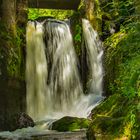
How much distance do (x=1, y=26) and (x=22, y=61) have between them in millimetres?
1601

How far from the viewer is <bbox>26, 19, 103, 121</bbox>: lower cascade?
1403 cm

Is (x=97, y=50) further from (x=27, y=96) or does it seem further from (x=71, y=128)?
(x=71, y=128)

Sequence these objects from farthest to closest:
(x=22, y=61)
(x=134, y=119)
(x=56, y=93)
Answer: (x=56, y=93)
(x=22, y=61)
(x=134, y=119)

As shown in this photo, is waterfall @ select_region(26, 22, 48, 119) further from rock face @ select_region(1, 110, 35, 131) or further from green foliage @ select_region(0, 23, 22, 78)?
rock face @ select_region(1, 110, 35, 131)

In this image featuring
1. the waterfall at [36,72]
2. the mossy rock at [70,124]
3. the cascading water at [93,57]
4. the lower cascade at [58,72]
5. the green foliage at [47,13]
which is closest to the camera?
the mossy rock at [70,124]

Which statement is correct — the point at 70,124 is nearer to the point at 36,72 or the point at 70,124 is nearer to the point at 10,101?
the point at 10,101

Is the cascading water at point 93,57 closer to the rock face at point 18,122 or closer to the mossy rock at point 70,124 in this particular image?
the rock face at point 18,122

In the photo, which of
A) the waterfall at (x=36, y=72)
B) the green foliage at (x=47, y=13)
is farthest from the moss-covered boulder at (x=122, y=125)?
the green foliage at (x=47, y=13)

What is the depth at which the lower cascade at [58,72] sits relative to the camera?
552 inches

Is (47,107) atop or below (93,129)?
below

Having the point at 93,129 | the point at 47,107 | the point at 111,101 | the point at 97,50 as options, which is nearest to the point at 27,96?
the point at 47,107

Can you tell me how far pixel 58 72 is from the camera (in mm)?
15188

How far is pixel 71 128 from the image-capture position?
9.55 metres

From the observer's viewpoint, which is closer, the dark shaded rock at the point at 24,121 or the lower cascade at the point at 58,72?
the dark shaded rock at the point at 24,121
